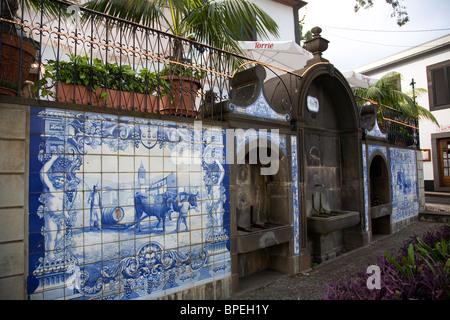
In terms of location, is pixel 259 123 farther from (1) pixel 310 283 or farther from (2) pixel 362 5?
(2) pixel 362 5

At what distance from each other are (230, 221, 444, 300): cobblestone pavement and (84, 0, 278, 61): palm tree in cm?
394

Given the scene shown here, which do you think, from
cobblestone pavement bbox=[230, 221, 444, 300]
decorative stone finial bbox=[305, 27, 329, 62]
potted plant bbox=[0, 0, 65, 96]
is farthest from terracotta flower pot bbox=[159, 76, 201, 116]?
decorative stone finial bbox=[305, 27, 329, 62]

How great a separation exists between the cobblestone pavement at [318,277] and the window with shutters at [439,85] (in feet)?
38.5

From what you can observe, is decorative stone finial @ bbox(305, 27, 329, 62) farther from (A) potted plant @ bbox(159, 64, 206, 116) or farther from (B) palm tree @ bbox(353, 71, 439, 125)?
(B) palm tree @ bbox(353, 71, 439, 125)

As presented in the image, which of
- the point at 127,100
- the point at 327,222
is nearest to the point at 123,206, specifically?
the point at 127,100

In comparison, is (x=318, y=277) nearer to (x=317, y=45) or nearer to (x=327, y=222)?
(x=327, y=222)

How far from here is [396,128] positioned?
1005 cm

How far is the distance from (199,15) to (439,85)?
53.0 ft

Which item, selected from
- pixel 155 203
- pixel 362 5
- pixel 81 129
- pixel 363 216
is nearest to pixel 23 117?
pixel 81 129

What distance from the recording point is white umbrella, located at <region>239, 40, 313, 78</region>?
27.0 feet

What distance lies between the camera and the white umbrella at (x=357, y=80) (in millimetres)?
10392

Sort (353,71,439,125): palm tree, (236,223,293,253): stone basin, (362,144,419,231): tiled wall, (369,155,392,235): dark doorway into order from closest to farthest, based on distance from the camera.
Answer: (236,223,293,253): stone basin → (369,155,392,235): dark doorway → (362,144,419,231): tiled wall → (353,71,439,125): palm tree

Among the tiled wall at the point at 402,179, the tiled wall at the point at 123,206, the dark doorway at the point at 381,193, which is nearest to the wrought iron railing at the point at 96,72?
the tiled wall at the point at 123,206

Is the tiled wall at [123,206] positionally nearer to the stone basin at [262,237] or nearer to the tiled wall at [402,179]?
the stone basin at [262,237]
